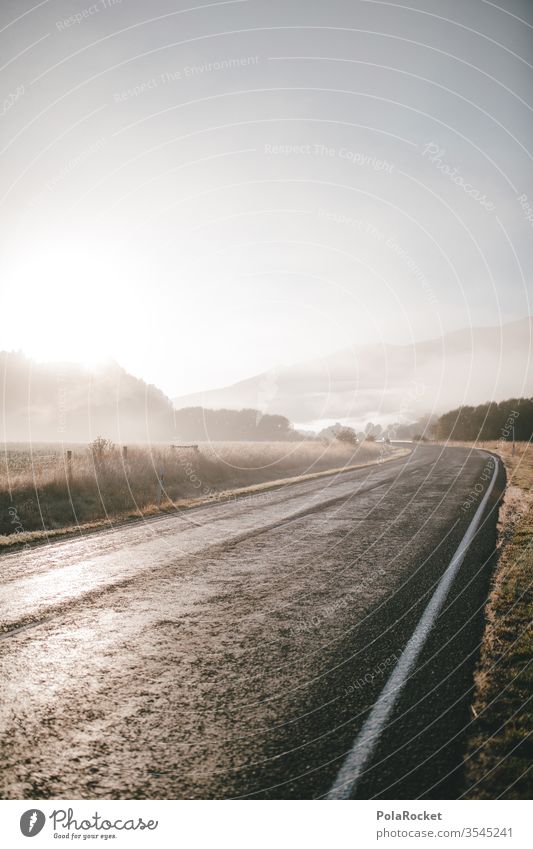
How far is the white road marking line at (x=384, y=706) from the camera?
8.06 ft

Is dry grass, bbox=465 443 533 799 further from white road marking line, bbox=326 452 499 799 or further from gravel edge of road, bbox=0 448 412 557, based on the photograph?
gravel edge of road, bbox=0 448 412 557

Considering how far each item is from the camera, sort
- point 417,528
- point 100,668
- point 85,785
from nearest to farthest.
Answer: point 85,785 → point 100,668 → point 417,528

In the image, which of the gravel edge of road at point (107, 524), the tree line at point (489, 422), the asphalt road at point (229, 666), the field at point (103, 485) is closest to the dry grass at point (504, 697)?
the asphalt road at point (229, 666)

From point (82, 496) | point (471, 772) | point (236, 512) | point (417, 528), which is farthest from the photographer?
point (82, 496)

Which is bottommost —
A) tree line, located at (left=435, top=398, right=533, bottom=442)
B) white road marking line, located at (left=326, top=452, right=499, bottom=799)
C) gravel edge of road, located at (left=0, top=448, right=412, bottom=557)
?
gravel edge of road, located at (left=0, top=448, right=412, bottom=557)

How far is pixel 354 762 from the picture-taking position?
2582mm

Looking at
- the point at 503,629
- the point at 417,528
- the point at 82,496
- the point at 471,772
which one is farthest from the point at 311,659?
the point at 82,496

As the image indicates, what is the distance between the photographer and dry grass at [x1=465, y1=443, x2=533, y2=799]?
8.46 ft

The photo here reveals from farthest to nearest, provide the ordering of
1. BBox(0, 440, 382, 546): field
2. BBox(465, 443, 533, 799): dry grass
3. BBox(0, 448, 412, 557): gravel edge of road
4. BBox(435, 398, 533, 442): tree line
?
1. BBox(435, 398, 533, 442): tree line
2. BBox(0, 440, 382, 546): field
3. BBox(0, 448, 412, 557): gravel edge of road
4. BBox(465, 443, 533, 799): dry grass

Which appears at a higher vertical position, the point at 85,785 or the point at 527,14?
the point at 527,14

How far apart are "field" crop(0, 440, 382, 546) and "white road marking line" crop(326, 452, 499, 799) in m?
7.54

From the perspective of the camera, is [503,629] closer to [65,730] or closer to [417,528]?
[65,730]

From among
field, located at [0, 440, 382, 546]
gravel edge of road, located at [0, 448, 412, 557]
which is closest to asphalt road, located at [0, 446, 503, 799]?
gravel edge of road, located at [0, 448, 412, 557]

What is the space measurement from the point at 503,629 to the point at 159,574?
13.6 ft
